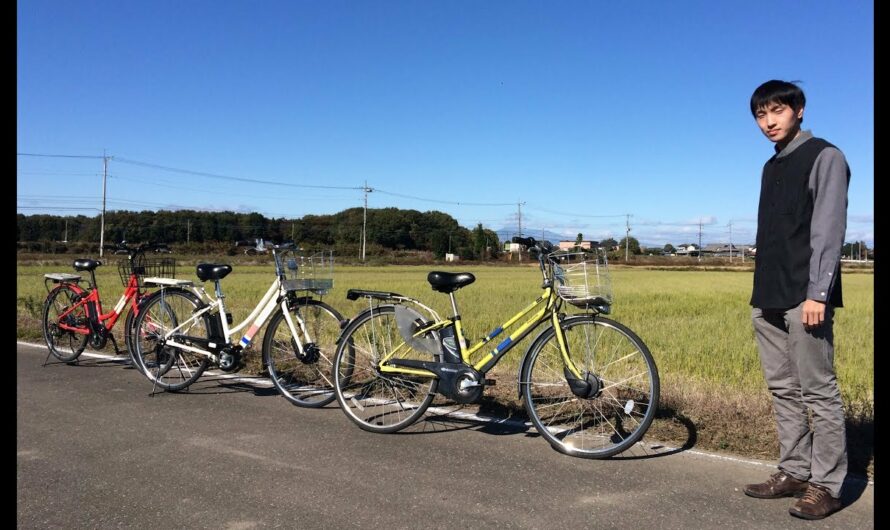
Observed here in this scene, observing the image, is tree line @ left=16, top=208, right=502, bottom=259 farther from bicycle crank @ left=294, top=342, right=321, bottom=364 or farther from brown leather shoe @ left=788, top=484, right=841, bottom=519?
brown leather shoe @ left=788, top=484, right=841, bottom=519

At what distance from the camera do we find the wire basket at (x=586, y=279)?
3.94 metres

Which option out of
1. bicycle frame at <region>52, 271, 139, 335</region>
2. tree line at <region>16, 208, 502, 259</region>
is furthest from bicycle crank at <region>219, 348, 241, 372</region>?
tree line at <region>16, 208, 502, 259</region>

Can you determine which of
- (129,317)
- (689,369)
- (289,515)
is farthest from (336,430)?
(689,369)

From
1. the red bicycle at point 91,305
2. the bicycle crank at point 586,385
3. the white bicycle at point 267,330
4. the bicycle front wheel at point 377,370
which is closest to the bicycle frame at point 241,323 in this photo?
the white bicycle at point 267,330

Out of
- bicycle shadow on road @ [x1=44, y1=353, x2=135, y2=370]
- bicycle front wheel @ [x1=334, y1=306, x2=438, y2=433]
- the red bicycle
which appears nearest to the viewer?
bicycle front wheel @ [x1=334, y1=306, x2=438, y2=433]

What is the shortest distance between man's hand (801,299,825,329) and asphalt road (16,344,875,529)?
979 mm

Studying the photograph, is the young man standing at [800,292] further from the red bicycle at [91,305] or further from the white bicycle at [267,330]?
the red bicycle at [91,305]

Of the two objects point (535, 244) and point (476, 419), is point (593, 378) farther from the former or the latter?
point (476, 419)

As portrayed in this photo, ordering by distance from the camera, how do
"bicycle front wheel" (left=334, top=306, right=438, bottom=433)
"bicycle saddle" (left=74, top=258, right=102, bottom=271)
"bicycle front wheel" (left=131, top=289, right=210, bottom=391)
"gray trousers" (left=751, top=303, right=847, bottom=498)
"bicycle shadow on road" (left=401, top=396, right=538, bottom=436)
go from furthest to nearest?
"bicycle saddle" (left=74, top=258, right=102, bottom=271) → "bicycle front wheel" (left=131, top=289, right=210, bottom=391) → "bicycle front wheel" (left=334, top=306, right=438, bottom=433) → "bicycle shadow on road" (left=401, top=396, right=538, bottom=436) → "gray trousers" (left=751, top=303, right=847, bottom=498)

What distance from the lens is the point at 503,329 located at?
14.3 ft

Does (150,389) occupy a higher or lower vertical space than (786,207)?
lower

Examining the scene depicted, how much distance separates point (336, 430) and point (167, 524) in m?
1.65

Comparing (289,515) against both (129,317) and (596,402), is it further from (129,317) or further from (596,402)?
(129,317)

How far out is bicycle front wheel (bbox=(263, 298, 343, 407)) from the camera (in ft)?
17.6
